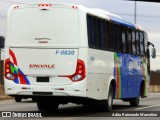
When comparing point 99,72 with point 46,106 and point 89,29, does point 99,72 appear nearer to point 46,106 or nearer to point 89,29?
point 89,29

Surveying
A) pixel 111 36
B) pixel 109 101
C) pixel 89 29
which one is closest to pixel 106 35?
pixel 111 36

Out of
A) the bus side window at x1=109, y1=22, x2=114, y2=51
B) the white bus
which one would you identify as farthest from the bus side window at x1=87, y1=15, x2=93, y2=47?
the bus side window at x1=109, y1=22, x2=114, y2=51

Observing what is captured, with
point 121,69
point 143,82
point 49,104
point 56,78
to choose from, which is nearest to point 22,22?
point 56,78

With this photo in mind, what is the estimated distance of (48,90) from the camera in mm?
17656

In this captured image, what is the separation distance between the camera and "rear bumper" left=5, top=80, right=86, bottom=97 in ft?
57.5

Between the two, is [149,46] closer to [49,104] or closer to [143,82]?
[143,82]

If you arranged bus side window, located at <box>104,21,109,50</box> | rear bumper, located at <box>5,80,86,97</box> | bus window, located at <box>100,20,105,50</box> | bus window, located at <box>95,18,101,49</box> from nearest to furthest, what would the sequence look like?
rear bumper, located at <box>5,80,86,97</box> < bus window, located at <box>95,18,101,49</box> < bus window, located at <box>100,20,105,50</box> < bus side window, located at <box>104,21,109,50</box>

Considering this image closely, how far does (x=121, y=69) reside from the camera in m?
21.8

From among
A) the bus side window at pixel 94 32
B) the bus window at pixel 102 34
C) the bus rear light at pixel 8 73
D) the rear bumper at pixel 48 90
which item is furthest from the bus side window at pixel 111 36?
the bus rear light at pixel 8 73

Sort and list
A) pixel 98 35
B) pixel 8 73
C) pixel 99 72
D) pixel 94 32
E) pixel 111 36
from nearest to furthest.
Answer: pixel 8 73 < pixel 94 32 < pixel 98 35 < pixel 99 72 < pixel 111 36

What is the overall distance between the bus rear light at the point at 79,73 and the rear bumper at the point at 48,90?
13 cm

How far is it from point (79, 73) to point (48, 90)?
1057 millimetres

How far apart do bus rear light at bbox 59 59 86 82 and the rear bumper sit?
0.13 m

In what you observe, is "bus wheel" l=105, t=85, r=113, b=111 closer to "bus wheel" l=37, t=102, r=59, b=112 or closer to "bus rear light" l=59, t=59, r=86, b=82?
"bus wheel" l=37, t=102, r=59, b=112
